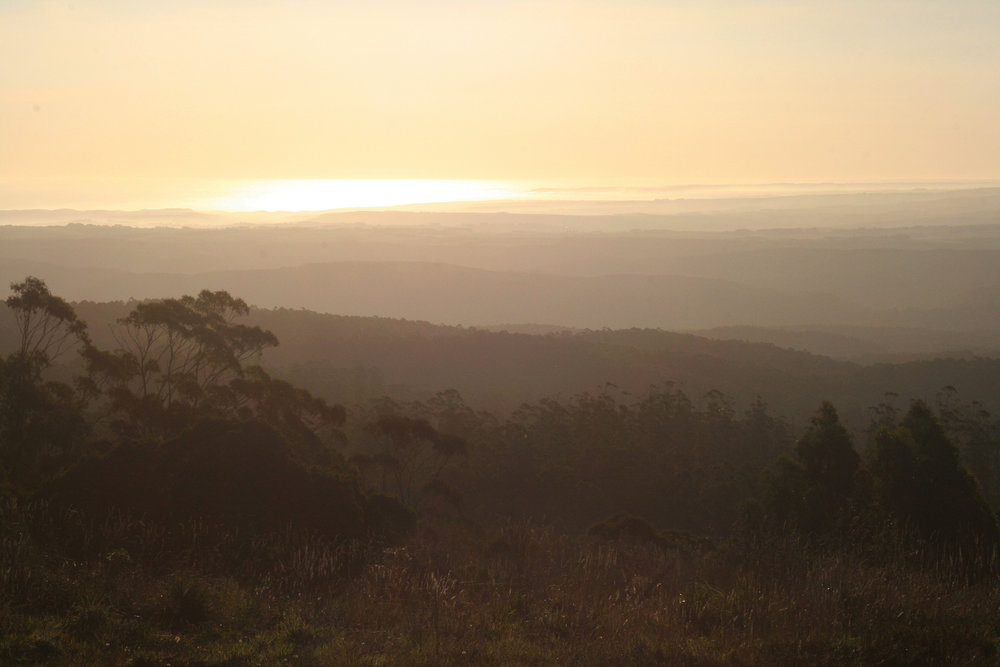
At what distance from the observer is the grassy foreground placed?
617 centimetres

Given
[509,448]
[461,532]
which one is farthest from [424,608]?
[509,448]

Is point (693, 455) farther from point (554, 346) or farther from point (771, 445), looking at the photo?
point (554, 346)

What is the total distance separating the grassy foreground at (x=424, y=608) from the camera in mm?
6168

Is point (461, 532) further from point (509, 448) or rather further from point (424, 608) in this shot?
point (509, 448)

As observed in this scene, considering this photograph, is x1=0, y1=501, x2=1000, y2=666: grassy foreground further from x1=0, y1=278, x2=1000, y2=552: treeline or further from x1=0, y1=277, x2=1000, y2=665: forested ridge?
x1=0, y1=278, x2=1000, y2=552: treeline

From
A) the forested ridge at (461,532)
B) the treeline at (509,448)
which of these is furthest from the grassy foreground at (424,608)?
the treeline at (509,448)

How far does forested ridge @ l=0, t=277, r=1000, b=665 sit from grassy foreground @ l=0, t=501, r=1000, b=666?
34mm

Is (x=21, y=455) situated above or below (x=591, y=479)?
above

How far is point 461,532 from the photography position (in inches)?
612

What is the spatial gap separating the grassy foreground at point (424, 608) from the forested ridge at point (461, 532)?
3 cm

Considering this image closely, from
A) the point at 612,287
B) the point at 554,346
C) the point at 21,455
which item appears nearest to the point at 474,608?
the point at 21,455

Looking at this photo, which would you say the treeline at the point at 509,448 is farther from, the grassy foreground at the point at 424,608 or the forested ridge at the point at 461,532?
the grassy foreground at the point at 424,608

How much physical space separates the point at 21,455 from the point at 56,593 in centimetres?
1292

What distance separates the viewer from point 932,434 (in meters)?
15.8
